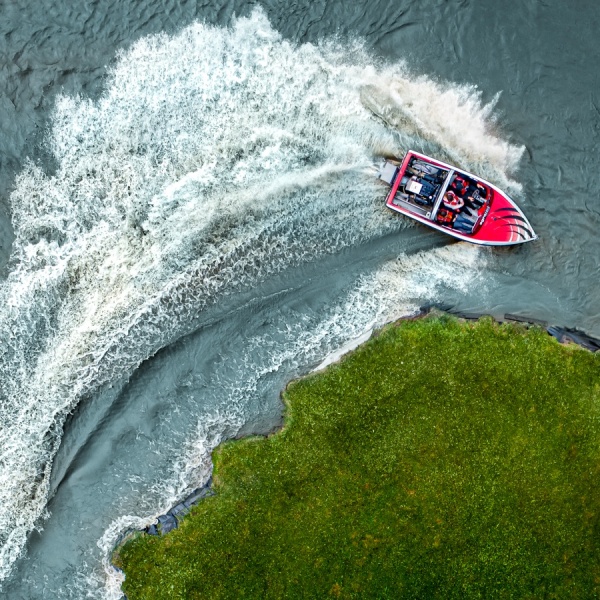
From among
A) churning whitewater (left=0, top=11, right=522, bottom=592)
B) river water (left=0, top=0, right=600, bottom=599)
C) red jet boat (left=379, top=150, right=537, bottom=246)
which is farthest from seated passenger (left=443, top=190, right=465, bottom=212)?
churning whitewater (left=0, top=11, right=522, bottom=592)

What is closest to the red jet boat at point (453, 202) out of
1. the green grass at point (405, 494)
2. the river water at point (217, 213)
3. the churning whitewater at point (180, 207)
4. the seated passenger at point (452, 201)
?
the seated passenger at point (452, 201)

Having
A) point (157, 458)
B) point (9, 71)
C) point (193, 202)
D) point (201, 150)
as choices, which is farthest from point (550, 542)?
point (9, 71)

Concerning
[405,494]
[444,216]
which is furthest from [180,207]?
[405,494]

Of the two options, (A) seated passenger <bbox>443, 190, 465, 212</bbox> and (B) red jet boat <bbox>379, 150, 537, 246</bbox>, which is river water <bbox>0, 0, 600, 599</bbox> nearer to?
(B) red jet boat <bbox>379, 150, 537, 246</bbox>

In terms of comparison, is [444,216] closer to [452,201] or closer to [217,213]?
[452,201]

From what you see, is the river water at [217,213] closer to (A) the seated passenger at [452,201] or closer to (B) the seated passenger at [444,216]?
(B) the seated passenger at [444,216]
